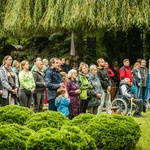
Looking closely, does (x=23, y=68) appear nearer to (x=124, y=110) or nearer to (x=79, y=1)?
(x=124, y=110)

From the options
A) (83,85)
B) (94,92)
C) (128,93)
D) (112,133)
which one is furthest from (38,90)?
(112,133)

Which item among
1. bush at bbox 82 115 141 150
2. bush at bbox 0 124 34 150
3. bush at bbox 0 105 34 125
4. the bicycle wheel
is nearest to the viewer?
bush at bbox 0 124 34 150

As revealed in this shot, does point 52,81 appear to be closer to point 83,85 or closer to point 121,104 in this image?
point 83,85

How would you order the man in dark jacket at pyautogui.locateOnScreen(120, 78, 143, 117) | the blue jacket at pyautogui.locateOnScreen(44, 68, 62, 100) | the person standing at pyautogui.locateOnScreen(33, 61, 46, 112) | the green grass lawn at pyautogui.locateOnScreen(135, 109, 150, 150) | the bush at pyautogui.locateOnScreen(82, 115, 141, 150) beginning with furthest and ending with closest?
the man in dark jacket at pyautogui.locateOnScreen(120, 78, 143, 117) → the person standing at pyautogui.locateOnScreen(33, 61, 46, 112) → the blue jacket at pyautogui.locateOnScreen(44, 68, 62, 100) → the green grass lawn at pyautogui.locateOnScreen(135, 109, 150, 150) → the bush at pyautogui.locateOnScreen(82, 115, 141, 150)

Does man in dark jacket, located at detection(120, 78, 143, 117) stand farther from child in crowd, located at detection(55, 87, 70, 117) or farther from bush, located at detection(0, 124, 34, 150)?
bush, located at detection(0, 124, 34, 150)

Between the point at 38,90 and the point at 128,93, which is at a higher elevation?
the point at 38,90

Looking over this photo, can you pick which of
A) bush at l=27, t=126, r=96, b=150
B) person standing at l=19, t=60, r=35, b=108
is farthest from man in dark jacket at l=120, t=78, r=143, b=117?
bush at l=27, t=126, r=96, b=150

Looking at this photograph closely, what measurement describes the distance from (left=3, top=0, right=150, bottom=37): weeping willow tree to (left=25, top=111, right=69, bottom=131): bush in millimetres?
10254

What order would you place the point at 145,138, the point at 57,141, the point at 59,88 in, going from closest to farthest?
the point at 57,141 → the point at 145,138 → the point at 59,88

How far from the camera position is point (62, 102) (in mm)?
12625

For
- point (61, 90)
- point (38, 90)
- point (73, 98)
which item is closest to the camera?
point (61, 90)

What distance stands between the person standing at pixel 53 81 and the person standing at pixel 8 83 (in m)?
0.79

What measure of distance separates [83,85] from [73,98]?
740 millimetres

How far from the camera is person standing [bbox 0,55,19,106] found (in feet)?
42.8
